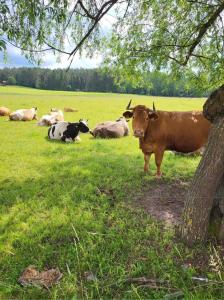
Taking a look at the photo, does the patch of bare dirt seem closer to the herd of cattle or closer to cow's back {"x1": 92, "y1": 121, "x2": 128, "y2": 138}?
the herd of cattle

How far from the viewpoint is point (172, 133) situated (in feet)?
30.2

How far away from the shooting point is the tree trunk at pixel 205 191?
5.44 metres

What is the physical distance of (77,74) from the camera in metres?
102

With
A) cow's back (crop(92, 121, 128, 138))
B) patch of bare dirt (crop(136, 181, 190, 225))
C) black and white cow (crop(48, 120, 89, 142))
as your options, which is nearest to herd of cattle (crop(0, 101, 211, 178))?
patch of bare dirt (crop(136, 181, 190, 225))

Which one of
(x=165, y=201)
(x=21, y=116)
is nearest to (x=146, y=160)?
(x=165, y=201)

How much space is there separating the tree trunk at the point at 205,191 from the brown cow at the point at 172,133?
336 centimetres

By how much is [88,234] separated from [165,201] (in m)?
1.97

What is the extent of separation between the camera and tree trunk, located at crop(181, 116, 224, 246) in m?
5.44

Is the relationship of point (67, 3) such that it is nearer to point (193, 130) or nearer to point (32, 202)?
point (32, 202)

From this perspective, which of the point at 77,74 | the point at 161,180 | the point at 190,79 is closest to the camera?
the point at 161,180

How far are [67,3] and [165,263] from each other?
482 cm

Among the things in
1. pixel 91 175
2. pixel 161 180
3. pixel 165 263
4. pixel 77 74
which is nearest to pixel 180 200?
pixel 161 180

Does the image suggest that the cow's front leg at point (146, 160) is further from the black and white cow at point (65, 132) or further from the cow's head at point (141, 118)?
the black and white cow at point (65, 132)

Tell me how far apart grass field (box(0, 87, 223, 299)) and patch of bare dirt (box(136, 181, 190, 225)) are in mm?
242
